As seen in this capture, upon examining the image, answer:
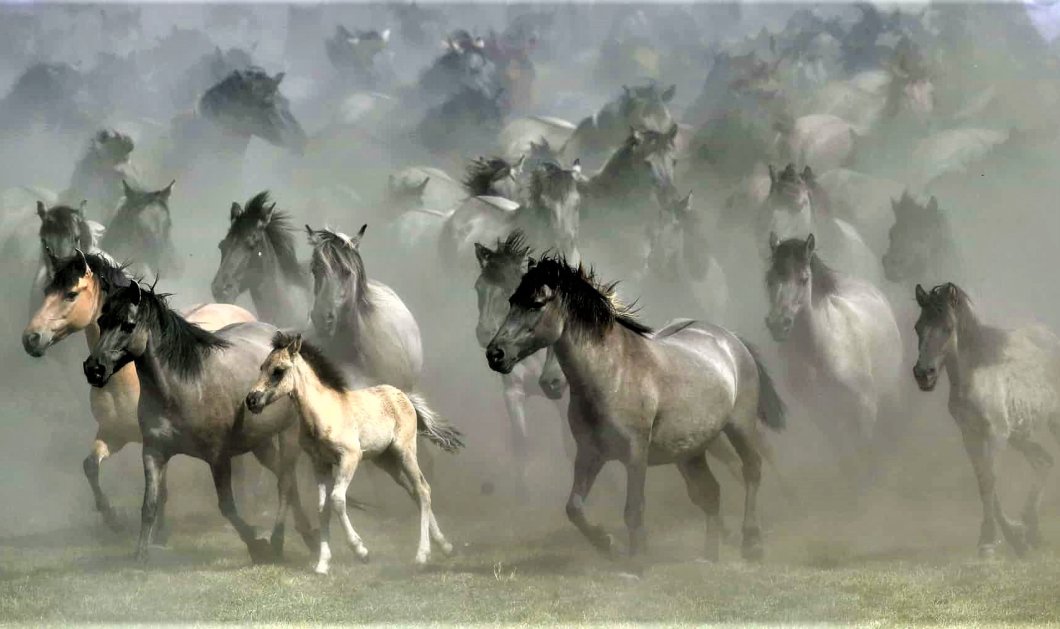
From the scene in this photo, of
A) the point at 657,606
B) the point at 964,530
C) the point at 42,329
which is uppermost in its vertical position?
the point at 42,329

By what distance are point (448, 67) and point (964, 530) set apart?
10.9 feet

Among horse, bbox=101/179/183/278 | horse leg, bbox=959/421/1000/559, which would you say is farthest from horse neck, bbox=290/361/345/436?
horse leg, bbox=959/421/1000/559

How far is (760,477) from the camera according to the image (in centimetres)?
665

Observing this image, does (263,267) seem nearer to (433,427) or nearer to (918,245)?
(433,427)

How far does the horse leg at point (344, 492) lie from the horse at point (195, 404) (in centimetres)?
28

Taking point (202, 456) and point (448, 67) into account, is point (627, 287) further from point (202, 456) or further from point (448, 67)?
point (202, 456)

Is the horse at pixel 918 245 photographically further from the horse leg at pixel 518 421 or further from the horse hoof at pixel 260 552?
the horse hoof at pixel 260 552

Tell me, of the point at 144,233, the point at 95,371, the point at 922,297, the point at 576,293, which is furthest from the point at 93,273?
the point at 922,297

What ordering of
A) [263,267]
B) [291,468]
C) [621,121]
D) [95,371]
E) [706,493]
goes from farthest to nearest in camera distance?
[621,121] → [263,267] → [706,493] → [291,468] → [95,371]

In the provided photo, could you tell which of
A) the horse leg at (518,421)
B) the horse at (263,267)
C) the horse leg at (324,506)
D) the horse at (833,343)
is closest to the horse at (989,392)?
the horse at (833,343)

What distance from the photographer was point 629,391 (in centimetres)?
621

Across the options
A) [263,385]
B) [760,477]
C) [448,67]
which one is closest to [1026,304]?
[760,477]

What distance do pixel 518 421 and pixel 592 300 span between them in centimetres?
109

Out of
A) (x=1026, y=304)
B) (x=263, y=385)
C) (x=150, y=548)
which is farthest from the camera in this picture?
(x=1026, y=304)
